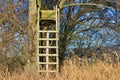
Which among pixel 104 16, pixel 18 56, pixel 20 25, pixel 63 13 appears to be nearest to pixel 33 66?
pixel 18 56

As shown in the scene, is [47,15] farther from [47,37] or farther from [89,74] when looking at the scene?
[89,74]

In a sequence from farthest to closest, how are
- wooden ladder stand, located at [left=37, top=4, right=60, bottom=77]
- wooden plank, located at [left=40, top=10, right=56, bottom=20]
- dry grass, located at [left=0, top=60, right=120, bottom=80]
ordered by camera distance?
wooden plank, located at [left=40, top=10, right=56, bottom=20] < wooden ladder stand, located at [left=37, top=4, right=60, bottom=77] < dry grass, located at [left=0, top=60, right=120, bottom=80]

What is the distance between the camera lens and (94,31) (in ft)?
47.3

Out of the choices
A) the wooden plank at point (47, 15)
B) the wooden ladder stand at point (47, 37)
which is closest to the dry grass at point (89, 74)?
the wooden ladder stand at point (47, 37)

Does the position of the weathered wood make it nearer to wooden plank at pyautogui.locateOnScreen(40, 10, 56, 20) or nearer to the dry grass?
wooden plank at pyautogui.locateOnScreen(40, 10, 56, 20)

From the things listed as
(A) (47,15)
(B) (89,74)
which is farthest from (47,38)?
(B) (89,74)

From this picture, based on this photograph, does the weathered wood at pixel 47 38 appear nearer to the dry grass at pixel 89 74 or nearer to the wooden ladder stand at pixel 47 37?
the wooden ladder stand at pixel 47 37

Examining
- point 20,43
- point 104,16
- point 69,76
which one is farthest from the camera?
point 104,16

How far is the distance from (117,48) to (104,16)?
1586 mm

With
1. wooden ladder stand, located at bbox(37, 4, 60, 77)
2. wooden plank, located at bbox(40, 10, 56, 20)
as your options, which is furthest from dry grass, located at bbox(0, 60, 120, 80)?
wooden plank, located at bbox(40, 10, 56, 20)

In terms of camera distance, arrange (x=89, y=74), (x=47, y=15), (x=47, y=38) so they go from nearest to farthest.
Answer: (x=89, y=74)
(x=47, y=38)
(x=47, y=15)

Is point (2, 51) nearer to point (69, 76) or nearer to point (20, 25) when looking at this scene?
point (20, 25)

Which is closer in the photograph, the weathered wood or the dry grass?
the dry grass

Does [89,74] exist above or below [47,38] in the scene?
below
